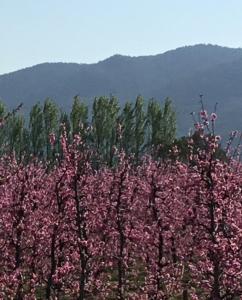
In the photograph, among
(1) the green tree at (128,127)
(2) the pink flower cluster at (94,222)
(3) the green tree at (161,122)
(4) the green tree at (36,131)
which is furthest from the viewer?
(4) the green tree at (36,131)

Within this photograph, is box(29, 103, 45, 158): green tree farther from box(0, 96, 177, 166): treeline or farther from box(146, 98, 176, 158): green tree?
box(146, 98, 176, 158): green tree

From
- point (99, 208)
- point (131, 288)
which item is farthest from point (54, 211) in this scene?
point (131, 288)

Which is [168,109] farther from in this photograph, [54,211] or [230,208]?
[230,208]

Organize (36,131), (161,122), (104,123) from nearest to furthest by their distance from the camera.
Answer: (104,123) < (36,131) < (161,122)

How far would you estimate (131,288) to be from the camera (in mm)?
34375

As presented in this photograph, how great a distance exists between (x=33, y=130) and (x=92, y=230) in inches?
3243

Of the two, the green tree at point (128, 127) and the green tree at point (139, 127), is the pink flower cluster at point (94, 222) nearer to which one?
the green tree at point (128, 127)

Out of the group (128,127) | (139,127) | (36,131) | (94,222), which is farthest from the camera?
(139,127)

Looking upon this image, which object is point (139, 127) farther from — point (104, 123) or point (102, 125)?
point (102, 125)

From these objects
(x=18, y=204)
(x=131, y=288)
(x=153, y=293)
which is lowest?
(x=131, y=288)

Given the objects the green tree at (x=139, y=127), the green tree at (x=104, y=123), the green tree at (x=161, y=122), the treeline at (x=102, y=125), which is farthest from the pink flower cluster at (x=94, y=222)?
the green tree at (x=161, y=122)

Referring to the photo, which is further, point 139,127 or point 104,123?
point 139,127

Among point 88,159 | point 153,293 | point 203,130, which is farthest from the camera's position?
point 153,293

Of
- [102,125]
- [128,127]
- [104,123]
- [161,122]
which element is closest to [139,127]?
[128,127]
